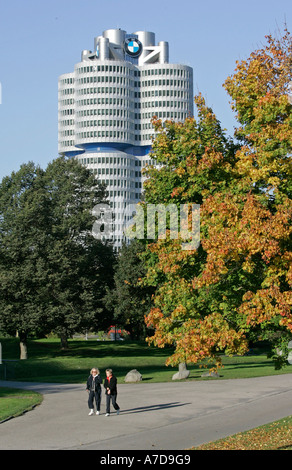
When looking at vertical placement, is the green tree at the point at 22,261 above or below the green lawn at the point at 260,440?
above

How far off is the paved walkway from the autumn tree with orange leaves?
276cm

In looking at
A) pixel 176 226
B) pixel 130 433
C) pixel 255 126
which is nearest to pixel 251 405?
pixel 130 433

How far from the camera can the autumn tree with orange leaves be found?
1488 cm

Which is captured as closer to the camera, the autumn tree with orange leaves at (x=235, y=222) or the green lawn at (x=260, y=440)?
the autumn tree with orange leaves at (x=235, y=222)

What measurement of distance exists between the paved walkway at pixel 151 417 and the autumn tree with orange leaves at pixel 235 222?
9.06 ft

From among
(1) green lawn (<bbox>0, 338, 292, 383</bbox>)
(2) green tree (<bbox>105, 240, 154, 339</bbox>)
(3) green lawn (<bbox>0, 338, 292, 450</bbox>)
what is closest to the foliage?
(2) green tree (<bbox>105, 240, 154, 339</bbox>)

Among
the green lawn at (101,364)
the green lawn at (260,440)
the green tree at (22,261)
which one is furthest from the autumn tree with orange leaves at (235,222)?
the green tree at (22,261)

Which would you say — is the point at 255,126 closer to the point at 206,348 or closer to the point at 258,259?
the point at 258,259

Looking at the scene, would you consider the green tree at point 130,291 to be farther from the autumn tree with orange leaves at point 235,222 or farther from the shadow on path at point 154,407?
the autumn tree with orange leaves at point 235,222

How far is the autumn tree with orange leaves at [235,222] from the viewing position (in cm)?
1488

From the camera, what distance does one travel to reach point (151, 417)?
2236cm

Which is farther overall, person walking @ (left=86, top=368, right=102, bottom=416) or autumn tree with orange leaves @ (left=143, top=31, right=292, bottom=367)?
person walking @ (left=86, top=368, right=102, bottom=416)

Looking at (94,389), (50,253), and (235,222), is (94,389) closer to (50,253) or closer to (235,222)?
(235,222)

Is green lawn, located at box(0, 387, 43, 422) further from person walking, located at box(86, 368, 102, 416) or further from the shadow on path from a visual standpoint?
the shadow on path
